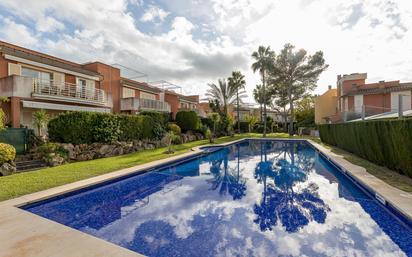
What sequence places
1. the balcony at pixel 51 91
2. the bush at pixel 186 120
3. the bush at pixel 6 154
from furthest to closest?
the bush at pixel 186 120, the balcony at pixel 51 91, the bush at pixel 6 154

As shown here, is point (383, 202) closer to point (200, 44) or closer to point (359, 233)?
point (359, 233)

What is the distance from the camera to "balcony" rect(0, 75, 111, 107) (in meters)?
14.7

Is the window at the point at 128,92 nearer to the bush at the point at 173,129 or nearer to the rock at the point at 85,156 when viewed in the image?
the bush at the point at 173,129

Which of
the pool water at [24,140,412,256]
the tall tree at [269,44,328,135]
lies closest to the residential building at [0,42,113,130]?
the pool water at [24,140,412,256]

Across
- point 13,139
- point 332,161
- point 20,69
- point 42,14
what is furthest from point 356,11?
point 20,69

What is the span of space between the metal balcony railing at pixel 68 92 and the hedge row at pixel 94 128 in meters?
4.12

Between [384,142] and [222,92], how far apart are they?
28.9 metres

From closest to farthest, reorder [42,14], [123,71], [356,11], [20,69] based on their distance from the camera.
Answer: [356,11], [42,14], [20,69], [123,71]

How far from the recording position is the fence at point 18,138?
11.7 meters

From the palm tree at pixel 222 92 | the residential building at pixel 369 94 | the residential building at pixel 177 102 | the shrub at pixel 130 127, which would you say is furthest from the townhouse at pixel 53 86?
the residential building at pixel 369 94

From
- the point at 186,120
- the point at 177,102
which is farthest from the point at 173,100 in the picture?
the point at 186,120

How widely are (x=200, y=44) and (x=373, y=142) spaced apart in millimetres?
14956

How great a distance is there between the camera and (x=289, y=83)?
118 ft

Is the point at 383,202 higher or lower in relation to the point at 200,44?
lower
